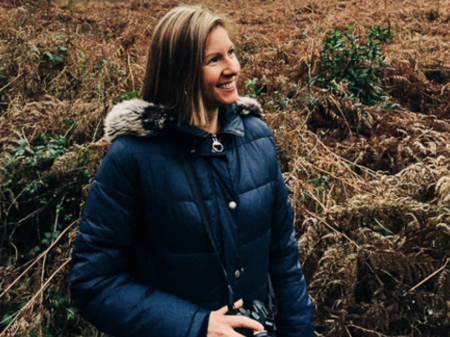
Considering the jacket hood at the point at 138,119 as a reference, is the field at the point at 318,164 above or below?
below

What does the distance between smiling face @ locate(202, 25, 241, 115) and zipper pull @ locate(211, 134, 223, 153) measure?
5.1 inches

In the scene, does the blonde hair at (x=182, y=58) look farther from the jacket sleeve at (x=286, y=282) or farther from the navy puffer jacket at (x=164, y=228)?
the jacket sleeve at (x=286, y=282)

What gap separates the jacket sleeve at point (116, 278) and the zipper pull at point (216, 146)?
11.4 inches

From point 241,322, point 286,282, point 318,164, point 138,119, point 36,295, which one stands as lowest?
point 36,295

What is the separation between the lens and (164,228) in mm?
1400

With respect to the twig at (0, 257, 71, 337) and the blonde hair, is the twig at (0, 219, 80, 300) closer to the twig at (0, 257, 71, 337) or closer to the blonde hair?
the twig at (0, 257, 71, 337)

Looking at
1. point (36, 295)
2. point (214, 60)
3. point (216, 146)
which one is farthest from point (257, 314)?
point (36, 295)

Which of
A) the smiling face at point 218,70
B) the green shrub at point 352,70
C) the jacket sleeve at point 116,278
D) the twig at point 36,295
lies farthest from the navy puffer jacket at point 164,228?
the green shrub at point 352,70

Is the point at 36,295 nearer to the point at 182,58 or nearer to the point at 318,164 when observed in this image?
the point at 182,58

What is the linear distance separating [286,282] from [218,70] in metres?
0.94

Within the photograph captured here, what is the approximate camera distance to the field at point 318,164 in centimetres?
272

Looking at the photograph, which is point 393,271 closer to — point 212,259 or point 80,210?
point 212,259

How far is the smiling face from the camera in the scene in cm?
143

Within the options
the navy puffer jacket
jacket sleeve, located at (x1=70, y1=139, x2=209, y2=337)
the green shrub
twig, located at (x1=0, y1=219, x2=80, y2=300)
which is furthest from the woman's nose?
the green shrub
